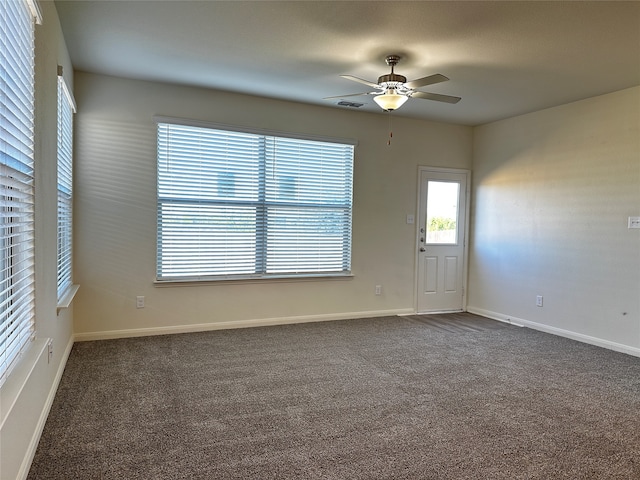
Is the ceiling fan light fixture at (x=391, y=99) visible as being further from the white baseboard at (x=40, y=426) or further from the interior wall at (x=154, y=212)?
the white baseboard at (x=40, y=426)

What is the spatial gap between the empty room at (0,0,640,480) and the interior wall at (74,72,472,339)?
23 millimetres

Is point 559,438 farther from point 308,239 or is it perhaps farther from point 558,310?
point 308,239

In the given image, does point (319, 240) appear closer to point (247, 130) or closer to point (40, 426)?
point (247, 130)

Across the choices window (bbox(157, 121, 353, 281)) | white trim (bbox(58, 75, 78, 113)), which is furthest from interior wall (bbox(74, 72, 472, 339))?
white trim (bbox(58, 75, 78, 113))

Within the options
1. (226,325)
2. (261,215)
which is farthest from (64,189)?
(226,325)

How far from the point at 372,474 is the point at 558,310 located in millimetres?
3606

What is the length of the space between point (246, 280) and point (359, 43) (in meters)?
2.70

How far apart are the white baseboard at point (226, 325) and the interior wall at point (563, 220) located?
4.69 ft

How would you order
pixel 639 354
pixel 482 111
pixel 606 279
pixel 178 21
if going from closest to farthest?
1. pixel 178 21
2. pixel 639 354
3. pixel 606 279
4. pixel 482 111

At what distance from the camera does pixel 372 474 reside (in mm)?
1991

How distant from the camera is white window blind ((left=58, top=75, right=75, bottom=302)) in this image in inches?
124

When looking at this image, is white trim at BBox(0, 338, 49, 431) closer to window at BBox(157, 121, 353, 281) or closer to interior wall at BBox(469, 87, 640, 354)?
window at BBox(157, 121, 353, 281)

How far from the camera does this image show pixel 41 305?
93.7 inches

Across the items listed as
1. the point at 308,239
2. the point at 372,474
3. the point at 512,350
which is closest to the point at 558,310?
the point at 512,350
